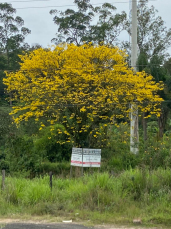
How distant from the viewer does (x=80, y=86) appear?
50.4 ft

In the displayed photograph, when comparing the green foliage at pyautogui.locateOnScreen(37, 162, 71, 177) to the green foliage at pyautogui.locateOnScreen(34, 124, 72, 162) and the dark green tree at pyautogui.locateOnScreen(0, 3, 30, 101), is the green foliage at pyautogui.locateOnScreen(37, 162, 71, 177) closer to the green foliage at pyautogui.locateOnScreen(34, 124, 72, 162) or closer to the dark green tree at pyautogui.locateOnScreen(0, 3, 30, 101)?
the green foliage at pyautogui.locateOnScreen(34, 124, 72, 162)

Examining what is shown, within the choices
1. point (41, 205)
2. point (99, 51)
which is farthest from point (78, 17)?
point (41, 205)

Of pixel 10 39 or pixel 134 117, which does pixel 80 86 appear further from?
pixel 10 39

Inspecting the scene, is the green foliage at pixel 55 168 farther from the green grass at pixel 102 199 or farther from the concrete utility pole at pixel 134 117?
the green grass at pixel 102 199

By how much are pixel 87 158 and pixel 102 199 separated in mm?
5772

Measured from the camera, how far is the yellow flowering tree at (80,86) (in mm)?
15000

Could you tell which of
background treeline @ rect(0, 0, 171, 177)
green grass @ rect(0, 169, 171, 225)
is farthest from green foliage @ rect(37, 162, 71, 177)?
green grass @ rect(0, 169, 171, 225)

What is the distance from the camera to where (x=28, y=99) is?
1584 centimetres

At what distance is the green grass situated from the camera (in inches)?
301

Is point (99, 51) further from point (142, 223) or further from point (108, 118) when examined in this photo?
point (142, 223)

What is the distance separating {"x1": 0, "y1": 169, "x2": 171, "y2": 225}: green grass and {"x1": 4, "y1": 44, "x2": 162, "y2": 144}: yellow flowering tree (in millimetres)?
5971

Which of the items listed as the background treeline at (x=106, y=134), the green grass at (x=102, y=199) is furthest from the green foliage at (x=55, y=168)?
the green grass at (x=102, y=199)

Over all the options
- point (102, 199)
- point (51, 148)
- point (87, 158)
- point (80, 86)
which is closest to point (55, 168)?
point (51, 148)

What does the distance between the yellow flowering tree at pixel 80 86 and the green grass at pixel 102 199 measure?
5.97 metres
